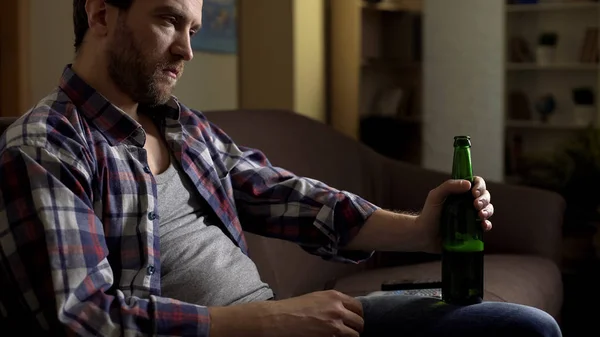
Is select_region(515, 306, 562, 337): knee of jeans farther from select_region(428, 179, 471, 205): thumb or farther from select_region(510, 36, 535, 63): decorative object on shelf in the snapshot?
select_region(510, 36, 535, 63): decorative object on shelf

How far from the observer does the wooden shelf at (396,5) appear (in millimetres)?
5173

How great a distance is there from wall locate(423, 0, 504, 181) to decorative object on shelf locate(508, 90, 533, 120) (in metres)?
0.38

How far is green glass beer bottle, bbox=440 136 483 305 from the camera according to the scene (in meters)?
1.36

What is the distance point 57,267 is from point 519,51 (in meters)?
4.66

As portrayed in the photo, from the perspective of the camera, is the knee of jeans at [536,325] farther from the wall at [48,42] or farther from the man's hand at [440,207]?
the wall at [48,42]

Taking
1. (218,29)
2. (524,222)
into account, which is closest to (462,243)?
(524,222)

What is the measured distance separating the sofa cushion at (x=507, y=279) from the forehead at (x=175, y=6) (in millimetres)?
914

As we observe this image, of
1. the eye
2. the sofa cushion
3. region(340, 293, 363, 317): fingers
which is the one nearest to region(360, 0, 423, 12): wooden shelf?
the sofa cushion

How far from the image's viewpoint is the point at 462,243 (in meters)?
1.41

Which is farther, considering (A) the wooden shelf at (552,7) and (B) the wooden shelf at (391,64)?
(B) the wooden shelf at (391,64)

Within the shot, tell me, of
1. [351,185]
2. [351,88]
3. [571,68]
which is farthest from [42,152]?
[571,68]

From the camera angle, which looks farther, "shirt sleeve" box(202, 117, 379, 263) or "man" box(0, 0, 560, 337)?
"shirt sleeve" box(202, 117, 379, 263)

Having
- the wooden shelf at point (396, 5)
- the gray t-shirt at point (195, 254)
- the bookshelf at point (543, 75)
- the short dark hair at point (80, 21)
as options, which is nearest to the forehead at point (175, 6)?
the short dark hair at point (80, 21)

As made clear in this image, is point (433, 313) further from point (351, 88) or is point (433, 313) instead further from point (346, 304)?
point (351, 88)
